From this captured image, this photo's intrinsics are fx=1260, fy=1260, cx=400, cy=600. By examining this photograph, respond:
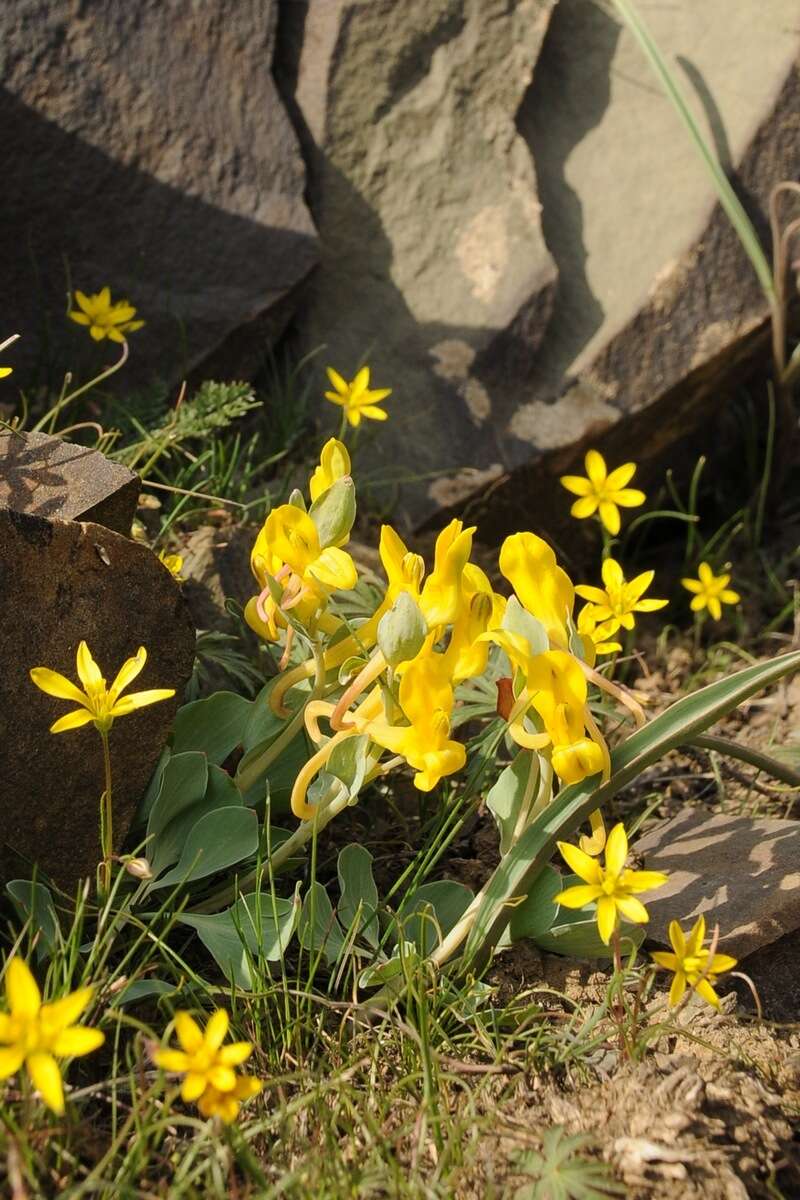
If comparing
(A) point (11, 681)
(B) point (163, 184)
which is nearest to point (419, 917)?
(A) point (11, 681)

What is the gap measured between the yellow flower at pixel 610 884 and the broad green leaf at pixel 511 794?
0.21 meters

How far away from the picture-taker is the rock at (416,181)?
2.89 metres

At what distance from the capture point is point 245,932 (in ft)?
5.49

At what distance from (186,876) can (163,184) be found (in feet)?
5.55

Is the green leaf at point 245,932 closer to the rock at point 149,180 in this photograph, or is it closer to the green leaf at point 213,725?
the green leaf at point 213,725

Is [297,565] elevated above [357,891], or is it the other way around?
[297,565]

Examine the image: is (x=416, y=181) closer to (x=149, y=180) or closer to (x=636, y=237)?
(x=636, y=237)

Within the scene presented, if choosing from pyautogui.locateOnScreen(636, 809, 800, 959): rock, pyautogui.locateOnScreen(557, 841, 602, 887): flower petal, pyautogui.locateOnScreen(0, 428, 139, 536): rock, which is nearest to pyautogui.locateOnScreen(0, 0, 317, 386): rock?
pyautogui.locateOnScreen(0, 428, 139, 536): rock

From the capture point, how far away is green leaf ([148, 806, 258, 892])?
1702 mm

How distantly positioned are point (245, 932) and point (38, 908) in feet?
0.90

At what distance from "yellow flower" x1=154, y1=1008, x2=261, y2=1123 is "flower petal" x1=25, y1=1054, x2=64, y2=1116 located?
0.11 m

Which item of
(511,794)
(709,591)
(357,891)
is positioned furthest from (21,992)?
(709,591)

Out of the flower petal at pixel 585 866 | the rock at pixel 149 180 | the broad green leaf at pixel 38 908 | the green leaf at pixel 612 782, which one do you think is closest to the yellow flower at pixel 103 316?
the rock at pixel 149 180

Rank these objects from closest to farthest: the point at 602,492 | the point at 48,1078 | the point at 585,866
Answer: the point at 48,1078
the point at 585,866
the point at 602,492
